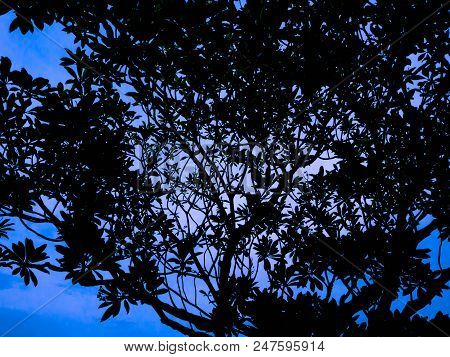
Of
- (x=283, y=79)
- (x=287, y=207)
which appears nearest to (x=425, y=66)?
(x=283, y=79)

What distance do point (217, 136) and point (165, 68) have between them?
3.23 ft

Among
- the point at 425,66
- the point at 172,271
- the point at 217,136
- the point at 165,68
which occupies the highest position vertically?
the point at 425,66

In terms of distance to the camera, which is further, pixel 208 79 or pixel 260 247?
pixel 260 247

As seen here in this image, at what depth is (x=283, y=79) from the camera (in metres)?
4.11

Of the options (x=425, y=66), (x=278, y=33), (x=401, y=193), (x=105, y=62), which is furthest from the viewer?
(x=425, y=66)

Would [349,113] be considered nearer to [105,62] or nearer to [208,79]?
[208,79]

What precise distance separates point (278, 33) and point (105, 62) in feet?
5.74

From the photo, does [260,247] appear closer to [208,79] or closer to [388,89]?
[208,79]

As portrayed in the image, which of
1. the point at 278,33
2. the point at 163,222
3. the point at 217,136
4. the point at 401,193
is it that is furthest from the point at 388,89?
the point at 163,222

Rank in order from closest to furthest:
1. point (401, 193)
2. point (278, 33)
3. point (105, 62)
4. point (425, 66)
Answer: point (278, 33) < point (105, 62) < point (401, 193) < point (425, 66)

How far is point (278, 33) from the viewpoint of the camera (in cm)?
382

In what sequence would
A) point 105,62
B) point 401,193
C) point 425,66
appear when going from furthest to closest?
point 425,66 → point 401,193 → point 105,62

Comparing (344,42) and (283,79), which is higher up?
(344,42)

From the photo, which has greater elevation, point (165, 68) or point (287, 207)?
point (165, 68)
